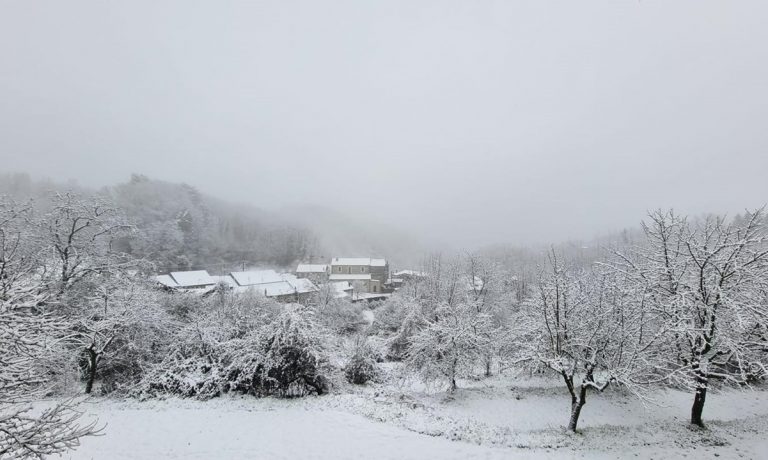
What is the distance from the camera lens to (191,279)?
54.3 m

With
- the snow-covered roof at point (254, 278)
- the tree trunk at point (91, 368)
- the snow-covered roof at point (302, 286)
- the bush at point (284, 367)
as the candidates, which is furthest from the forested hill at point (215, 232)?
the bush at point (284, 367)

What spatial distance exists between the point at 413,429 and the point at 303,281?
51.2 m

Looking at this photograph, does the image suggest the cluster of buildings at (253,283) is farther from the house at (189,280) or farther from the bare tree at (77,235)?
the bare tree at (77,235)

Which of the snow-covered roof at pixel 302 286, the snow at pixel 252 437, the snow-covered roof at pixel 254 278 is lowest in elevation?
the snow-covered roof at pixel 302 286

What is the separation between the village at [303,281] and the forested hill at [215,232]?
8.09 meters

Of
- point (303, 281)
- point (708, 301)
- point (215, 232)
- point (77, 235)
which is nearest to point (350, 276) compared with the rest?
point (303, 281)

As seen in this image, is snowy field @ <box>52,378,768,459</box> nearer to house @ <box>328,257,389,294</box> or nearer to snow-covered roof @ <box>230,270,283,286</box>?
snow-covered roof @ <box>230,270,283,286</box>

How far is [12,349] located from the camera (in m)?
5.78

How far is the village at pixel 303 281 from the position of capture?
5069 centimetres

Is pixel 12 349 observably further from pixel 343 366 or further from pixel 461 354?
pixel 461 354

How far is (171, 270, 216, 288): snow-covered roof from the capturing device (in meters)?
52.9

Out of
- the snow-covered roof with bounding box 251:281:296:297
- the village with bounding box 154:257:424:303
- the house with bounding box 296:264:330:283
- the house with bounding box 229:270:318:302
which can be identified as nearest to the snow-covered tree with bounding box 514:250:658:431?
the village with bounding box 154:257:424:303

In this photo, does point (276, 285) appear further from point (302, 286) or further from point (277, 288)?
point (302, 286)

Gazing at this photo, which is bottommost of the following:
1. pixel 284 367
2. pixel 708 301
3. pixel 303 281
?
pixel 303 281
